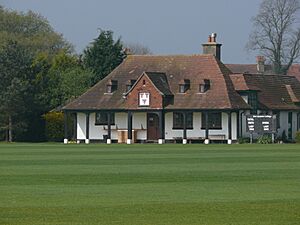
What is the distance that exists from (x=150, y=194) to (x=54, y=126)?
62.3 meters

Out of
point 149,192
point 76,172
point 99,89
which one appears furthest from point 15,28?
point 149,192

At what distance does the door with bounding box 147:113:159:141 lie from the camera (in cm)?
8000

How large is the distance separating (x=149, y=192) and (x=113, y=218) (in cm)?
553

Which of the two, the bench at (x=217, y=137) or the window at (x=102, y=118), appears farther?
the window at (x=102, y=118)

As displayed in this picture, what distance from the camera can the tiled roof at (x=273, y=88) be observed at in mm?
81238

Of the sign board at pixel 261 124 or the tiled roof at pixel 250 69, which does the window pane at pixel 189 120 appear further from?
the tiled roof at pixel 250 69

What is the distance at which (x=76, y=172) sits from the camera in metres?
32.2

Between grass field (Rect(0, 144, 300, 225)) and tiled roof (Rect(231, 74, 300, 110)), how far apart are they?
45.1 m

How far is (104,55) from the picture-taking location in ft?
316

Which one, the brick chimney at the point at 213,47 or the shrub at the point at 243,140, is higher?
the brick chimney at the point at 213,47

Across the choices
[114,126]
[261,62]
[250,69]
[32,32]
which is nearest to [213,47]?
[114,126]

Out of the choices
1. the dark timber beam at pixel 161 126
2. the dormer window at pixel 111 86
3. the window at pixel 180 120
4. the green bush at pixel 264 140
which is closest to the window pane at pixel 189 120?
the window at pixel 180 120

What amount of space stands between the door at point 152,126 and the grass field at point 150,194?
43.5m

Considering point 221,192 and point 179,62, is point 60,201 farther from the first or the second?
point 179,62
